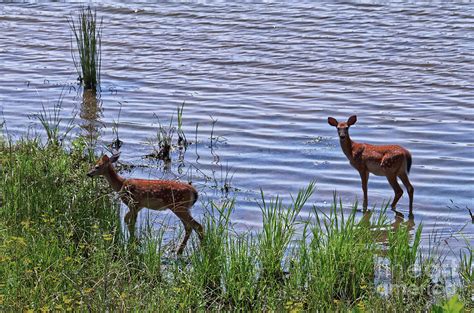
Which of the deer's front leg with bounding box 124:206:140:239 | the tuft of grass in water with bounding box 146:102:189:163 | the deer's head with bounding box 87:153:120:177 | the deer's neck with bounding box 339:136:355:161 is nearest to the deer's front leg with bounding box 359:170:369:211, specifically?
the deer's neck with bounding box 339:136:355:161

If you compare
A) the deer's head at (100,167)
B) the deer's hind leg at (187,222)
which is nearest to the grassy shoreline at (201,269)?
the deer's hind leg at (187,222)

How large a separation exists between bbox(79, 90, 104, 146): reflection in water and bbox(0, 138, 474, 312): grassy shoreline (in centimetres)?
401

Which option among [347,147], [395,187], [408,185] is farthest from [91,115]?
[408,185]

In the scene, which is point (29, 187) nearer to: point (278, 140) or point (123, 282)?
point (123, 282)

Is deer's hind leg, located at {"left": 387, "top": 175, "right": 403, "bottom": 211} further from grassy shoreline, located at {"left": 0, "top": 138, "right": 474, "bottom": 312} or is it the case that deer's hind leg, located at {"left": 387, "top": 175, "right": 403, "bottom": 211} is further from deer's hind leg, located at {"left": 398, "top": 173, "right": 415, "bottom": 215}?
grassy shoreline, located at {"left": 0, "top": 138, "right": 474, "bottom": 312}

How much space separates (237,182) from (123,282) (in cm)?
385

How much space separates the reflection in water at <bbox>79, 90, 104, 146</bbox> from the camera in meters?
12.4

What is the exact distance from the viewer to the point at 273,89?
48.4ft

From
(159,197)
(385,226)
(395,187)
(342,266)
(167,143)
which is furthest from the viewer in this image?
(167,143)

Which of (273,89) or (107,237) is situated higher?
(273,89)

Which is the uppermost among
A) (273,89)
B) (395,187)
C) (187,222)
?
(273,89)

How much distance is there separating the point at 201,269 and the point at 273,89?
25.7ft

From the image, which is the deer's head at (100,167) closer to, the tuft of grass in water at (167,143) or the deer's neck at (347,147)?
the tuft of grass in water at (167,143)

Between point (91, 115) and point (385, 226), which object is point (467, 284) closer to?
point (385, 226)
